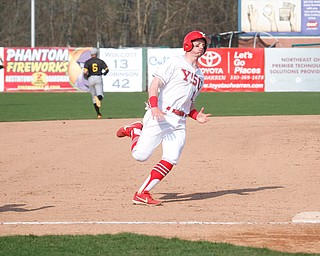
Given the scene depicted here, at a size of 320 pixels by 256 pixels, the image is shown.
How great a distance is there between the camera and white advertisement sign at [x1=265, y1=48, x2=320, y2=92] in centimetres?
3609

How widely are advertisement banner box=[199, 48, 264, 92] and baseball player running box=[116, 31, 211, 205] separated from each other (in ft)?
85.7

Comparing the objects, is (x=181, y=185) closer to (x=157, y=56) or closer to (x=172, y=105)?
(x=172, y=105)

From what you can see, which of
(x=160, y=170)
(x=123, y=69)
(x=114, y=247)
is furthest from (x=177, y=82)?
(x=123, y=69)

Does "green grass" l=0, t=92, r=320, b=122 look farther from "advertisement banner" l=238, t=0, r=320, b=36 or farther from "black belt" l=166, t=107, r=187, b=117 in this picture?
"advertisement banner" l=238, t=0, r=320, b=36

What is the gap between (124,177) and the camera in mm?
12086

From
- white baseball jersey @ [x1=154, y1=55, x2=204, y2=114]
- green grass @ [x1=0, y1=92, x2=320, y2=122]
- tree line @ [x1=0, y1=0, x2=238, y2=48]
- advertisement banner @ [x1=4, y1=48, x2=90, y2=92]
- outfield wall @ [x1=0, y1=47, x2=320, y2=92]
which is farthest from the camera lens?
tree line @ [x1=0, y1=0, x2=238, y2=48]

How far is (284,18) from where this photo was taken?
5009 centimetres

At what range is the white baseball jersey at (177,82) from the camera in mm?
9344

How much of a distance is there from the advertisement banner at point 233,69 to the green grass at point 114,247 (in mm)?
28329

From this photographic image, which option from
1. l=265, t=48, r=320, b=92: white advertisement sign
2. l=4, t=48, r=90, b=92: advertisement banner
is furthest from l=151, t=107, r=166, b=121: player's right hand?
l=265, t=48, r=320, b=92: white advertisement sign

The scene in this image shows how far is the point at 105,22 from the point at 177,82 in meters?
51.2

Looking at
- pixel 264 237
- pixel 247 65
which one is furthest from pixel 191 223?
pixel 247 65

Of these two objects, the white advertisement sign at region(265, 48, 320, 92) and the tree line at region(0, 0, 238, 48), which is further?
the tree line at region(0, 0, 238, 48)

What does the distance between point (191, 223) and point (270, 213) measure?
1083 mm
